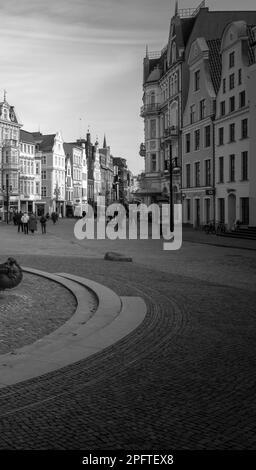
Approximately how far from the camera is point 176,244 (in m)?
29.3

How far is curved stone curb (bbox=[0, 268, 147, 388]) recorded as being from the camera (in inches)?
259

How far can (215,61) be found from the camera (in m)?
46.0

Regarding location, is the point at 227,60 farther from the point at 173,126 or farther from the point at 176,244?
the point at 176,244

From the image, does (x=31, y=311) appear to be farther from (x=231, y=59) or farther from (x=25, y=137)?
(x=25, y=137)

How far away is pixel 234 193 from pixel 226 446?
3546cm

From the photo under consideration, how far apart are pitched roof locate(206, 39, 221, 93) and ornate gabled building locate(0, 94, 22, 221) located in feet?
153

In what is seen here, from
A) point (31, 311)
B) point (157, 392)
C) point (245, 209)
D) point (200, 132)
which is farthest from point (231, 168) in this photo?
point (157, 392)

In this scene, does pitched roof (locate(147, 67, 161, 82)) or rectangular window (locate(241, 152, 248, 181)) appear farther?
pitched roof (locate(147, 67, 161, 82))

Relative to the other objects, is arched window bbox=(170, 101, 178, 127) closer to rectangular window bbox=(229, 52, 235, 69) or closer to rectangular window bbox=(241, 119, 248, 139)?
rectangular window bbox=(229, 52, 235, 69)

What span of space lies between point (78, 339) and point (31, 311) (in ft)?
7.42

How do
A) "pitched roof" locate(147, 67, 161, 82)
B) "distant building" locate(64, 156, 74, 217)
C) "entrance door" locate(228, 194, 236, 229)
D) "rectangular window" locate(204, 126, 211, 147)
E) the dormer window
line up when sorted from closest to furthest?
1. "entrance door" locate(228, 194, 236, 229)
2. "rectangular window" locate(204, 126, 211, 147)
3. the dormer window
4. "pitched roof" locate(147, 67, 161, 82)
5. "distant building" locate(64, 156, 74, 217)

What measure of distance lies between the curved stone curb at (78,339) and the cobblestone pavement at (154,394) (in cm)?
20

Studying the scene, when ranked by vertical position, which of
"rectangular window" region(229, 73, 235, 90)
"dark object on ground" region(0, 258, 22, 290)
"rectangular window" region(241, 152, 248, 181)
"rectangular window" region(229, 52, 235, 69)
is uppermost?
"rectangular window" region(229, 52, 235, 69)

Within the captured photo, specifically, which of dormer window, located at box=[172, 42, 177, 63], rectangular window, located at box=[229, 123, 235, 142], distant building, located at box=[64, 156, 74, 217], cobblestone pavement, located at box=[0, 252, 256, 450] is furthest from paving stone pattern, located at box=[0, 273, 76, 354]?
distant building, located at box=[64, 156, 74, 217]
